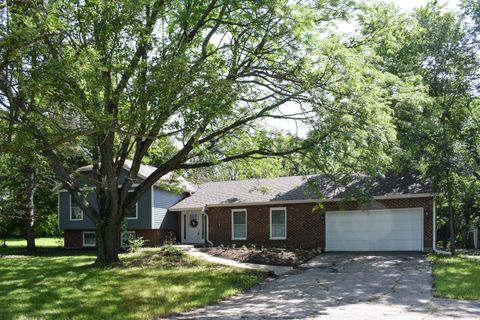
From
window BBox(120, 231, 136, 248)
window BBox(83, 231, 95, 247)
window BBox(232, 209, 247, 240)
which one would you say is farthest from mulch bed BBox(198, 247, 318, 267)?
window BBox(83, 231, 95, 247)

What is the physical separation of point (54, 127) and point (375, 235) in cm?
1628

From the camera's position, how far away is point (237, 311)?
1052 cm

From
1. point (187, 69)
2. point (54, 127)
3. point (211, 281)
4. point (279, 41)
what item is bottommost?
point (211, 281)

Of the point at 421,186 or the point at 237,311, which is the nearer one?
the point at 237,311

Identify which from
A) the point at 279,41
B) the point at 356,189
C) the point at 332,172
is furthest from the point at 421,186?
the point at 279,41

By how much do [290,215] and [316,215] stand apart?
1439 millimetres

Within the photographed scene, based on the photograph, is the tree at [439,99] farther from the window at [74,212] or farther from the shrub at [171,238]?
the window at [74,212]

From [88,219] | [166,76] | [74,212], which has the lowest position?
[88,219]

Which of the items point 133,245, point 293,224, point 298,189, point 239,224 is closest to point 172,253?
point 133,245

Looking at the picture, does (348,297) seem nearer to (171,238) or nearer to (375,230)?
(375,230)

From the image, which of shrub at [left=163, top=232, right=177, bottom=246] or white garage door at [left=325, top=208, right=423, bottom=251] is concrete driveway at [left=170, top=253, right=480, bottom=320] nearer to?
white garage door at [left=325, top=208, right=423, bottom=251]

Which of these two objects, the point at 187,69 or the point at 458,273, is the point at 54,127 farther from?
the point at 458,273

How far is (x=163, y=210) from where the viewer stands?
1097 inches

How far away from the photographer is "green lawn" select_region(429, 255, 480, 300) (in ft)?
37.3
